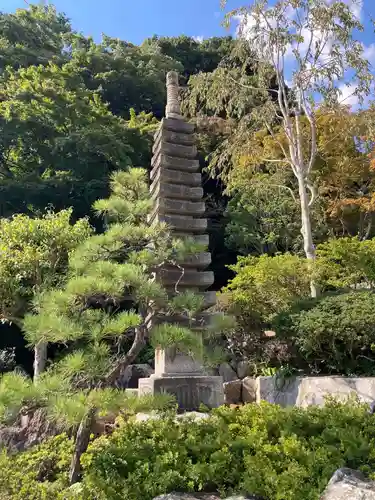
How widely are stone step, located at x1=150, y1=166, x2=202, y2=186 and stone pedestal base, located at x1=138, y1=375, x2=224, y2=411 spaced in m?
2.64

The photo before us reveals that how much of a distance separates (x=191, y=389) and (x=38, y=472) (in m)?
2.07

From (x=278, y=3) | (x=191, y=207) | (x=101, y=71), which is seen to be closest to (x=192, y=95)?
(x=278, y=3)

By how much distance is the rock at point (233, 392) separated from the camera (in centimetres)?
668

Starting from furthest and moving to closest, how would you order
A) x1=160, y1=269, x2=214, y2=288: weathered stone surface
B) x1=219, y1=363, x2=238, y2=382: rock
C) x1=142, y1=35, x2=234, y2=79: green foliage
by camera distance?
x1=142, y1=35, x2=234, y2=79: green foliage
x1=219, y1=363, x2=238, y2=382: rock
x1=160, y1=269, x2=214, y2=288: weathered stone surface

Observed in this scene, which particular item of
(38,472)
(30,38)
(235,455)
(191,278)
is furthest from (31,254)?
(30,38)

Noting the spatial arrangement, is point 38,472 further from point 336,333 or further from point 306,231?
point 306,231

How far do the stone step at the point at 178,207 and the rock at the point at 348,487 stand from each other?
4.06 metres

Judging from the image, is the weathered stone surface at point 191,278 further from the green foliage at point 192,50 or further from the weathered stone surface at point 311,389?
the green foliage at point 192,50

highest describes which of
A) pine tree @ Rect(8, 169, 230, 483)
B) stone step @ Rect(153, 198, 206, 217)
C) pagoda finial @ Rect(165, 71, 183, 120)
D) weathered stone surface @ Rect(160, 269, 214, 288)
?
pagoda finial @ Rect(165, 71, 183, 120)

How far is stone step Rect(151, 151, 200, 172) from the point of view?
6488 millimetres

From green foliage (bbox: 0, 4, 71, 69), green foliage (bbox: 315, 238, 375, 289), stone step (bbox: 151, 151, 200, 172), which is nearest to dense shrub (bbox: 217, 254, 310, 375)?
green foliage (bbox: 315, 238, 375, 289)

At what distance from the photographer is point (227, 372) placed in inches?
301

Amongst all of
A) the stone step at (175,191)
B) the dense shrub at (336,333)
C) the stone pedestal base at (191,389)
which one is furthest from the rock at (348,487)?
the stone step at (175,191)

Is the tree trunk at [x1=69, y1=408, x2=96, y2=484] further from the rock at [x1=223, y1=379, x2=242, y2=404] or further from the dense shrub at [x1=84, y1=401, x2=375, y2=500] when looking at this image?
the rock at [x1=223, y1=379, x2=242, y2=404]
